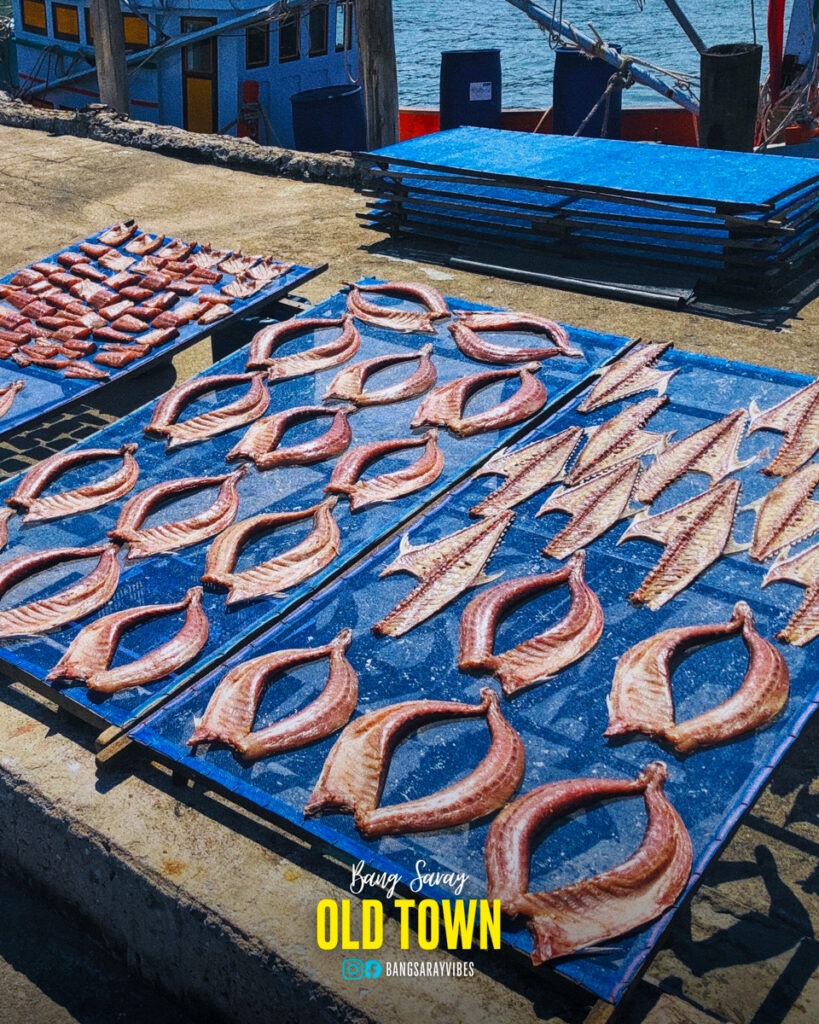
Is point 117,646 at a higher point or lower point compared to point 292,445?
lower

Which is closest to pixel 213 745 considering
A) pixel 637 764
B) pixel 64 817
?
pixel 64 817

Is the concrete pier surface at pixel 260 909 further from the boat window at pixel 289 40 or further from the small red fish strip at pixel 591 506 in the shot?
the boat window at pixel 289 40

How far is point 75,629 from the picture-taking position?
4230mm

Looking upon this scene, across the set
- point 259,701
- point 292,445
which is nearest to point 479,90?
point 292,445

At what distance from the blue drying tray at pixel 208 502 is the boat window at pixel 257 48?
1593 centimetres

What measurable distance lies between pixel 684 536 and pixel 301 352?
2769 mm

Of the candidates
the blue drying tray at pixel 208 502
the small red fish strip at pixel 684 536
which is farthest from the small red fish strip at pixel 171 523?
the small red fish strip at pixel 684 536

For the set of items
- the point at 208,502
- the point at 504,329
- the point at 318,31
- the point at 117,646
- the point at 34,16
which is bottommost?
the point at 117,646

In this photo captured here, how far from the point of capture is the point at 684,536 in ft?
14.7

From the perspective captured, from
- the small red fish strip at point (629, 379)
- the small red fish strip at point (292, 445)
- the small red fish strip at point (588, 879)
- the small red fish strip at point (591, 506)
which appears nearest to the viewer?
the small red fish strip at point (588, 879)

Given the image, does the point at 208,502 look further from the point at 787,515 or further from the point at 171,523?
the point at 787,515

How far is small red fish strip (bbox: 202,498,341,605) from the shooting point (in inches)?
172

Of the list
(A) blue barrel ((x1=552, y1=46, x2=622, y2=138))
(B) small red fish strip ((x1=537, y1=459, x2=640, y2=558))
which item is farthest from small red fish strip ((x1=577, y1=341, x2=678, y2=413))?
(A) blue barrel ((x1=552, y1=46, x2=622, y2=138))

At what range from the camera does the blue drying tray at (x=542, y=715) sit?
3.18m
